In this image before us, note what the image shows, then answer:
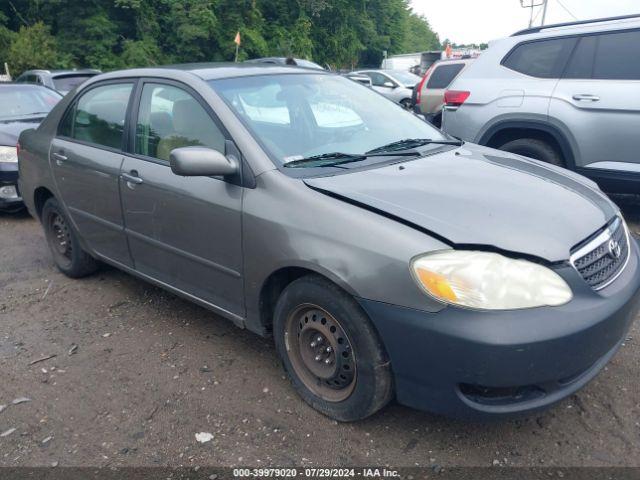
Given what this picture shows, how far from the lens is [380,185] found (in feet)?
8.57

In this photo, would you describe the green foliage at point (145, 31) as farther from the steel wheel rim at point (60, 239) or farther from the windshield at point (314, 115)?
the windshield at point (314, 115)

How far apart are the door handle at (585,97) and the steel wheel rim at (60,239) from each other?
4.56 m

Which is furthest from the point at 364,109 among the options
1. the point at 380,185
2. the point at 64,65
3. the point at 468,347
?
the point at 64,65

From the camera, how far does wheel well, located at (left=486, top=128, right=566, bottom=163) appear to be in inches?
209

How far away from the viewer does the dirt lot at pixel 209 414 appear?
2.45 m

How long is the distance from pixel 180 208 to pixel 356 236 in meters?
1.21

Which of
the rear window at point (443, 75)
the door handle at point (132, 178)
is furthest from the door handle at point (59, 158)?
the rear window at point (443, 75)

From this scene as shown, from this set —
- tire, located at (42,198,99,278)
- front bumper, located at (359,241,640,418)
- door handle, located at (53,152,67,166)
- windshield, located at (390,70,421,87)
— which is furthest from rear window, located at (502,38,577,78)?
windshield, located at (390,70,421,87)

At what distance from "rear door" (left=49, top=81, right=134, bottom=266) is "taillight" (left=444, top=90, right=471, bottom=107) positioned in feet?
11.8

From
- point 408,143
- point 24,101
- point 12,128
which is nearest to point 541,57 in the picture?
point 408,143

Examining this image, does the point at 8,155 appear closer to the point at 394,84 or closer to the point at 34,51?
the point at 394,84

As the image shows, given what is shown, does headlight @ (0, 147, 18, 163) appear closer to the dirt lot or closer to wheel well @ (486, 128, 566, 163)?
the dirt lot

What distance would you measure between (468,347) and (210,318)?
83.1 inches

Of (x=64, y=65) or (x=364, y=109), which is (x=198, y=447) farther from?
(x=64, y=65)
